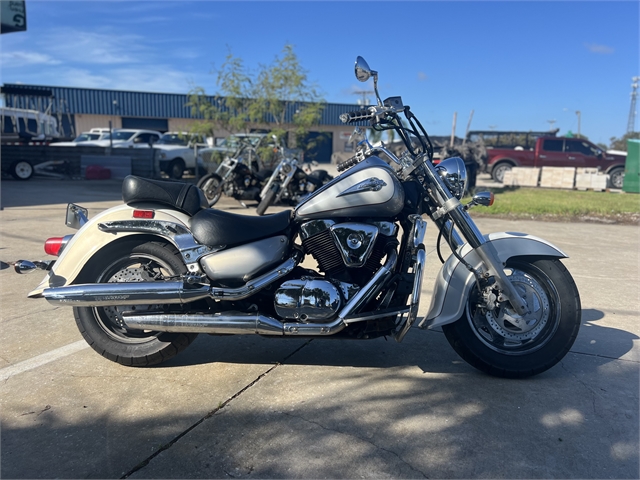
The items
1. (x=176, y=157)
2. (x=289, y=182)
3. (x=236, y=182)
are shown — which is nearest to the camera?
(x=289, y=182)

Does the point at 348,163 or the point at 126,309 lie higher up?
the point at 348,163

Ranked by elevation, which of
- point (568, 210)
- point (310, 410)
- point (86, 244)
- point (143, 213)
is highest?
point (143, 213)

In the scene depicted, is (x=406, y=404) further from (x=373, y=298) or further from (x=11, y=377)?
(x=11, y=377)

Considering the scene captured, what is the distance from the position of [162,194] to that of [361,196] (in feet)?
4.22

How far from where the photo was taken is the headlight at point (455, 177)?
3.20m

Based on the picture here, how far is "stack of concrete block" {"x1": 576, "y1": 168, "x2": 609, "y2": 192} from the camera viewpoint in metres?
18.3

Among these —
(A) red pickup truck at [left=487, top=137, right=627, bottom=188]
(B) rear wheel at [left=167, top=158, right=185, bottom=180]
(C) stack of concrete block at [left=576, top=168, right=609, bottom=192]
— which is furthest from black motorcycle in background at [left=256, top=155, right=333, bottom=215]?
(A) red pickup truck at [left=487, top=137, right=627, bottom=188]

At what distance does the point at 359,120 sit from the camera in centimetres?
333

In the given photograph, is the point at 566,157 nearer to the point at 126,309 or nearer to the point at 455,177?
the point at 455,177

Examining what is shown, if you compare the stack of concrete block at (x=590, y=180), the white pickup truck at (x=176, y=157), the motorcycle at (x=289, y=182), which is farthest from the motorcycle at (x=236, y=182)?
the stack of concrete block at (x=590, y=180)

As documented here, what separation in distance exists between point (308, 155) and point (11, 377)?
48.7 feet

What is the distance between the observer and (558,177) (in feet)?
63.6

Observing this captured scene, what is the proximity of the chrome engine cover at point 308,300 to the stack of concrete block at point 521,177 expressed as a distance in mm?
18773

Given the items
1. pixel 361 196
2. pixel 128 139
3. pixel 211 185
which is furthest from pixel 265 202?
pixel 128 139
